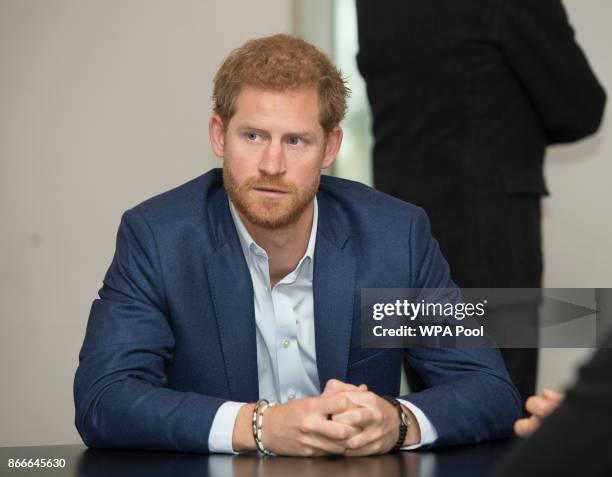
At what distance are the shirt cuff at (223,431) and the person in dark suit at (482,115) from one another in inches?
50.7

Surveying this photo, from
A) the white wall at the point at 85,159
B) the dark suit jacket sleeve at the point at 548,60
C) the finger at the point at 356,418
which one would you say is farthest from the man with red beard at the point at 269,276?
the white wall at the point at 85,159

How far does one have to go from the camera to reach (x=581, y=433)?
0.74 meters

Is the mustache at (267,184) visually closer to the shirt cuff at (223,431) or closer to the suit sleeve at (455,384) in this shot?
the suit sleeve at (455,384)

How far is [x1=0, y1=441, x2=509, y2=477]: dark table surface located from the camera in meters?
1.42

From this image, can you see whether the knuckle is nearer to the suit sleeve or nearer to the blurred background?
the suit sleeve

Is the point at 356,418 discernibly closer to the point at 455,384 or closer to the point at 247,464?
the point at 247,464

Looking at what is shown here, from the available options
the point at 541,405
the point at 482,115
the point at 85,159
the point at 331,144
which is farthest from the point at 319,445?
the point at 85,159

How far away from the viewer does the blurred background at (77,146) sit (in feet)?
12.7

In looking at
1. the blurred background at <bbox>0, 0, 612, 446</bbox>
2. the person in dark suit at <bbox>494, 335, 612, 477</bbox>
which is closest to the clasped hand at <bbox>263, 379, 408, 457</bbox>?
the person in dark suit at <bbox>494, 335, 612, 477</bbox>

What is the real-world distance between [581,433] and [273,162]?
139cm

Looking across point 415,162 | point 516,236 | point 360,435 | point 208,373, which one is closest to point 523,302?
point 516,236

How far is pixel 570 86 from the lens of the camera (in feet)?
9.39

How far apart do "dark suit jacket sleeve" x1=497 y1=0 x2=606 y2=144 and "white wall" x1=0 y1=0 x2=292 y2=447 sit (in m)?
1.29

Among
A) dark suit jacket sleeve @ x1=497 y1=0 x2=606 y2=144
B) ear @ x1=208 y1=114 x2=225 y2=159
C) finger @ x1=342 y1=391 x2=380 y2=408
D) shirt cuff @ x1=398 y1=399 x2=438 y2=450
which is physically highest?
dark suit jacket sleeve @ x1=497 y1=0 x2=606 y2=144
